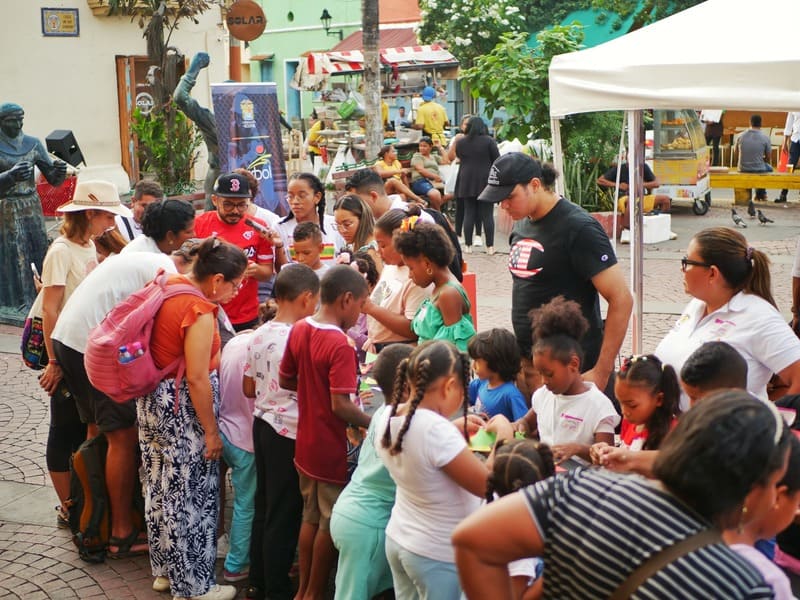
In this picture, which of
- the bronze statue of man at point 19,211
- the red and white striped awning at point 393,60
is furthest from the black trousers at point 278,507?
the red and white striped awning at point 393,60

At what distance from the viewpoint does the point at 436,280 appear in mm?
5117

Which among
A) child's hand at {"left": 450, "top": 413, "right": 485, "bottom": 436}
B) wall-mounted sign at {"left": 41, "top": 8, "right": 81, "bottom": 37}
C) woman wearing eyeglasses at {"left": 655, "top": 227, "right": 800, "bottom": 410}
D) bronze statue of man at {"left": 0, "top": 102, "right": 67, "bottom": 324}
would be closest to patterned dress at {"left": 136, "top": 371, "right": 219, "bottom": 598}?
child's hand at {"left": 450, "top": 413, "right": 485, "bottom": 436}

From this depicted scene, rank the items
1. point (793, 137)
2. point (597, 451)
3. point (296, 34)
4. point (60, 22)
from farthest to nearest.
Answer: point (296, 34) < point (793, 137) < point (60, 22) < point (597, 451)

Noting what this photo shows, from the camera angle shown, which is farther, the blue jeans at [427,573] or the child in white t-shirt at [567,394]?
the child in white t-shirt at [567,394]

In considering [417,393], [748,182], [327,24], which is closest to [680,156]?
[748,182]

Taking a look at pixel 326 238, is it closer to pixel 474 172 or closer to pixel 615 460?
pixel 615 460

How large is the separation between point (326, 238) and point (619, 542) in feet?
16.8

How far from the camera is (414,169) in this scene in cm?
1561

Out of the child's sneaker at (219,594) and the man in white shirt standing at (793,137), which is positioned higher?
the man in white shirt standing at (793,137)

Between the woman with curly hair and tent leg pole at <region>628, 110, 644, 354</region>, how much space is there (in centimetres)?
199

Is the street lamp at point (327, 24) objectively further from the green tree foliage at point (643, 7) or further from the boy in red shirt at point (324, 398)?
the boy in red shirt at point (324, 398)

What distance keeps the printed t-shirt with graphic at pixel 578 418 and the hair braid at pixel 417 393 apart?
1.01 m

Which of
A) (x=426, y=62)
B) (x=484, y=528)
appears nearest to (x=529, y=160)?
(x=484, y=528)

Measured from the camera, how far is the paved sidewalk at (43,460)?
210 inches
